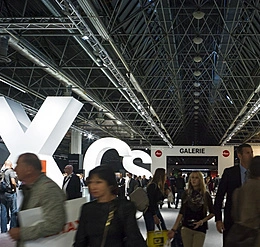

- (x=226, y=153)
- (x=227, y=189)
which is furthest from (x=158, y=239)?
(x=226, y=153)

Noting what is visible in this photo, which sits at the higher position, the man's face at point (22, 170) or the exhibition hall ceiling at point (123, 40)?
the exhibition hall ceiling at point (123, 40)

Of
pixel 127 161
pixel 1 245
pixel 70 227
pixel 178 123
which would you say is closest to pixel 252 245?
pixel 70 227

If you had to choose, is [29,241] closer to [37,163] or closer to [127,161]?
[37,163]

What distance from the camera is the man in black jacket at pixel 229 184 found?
5.12m

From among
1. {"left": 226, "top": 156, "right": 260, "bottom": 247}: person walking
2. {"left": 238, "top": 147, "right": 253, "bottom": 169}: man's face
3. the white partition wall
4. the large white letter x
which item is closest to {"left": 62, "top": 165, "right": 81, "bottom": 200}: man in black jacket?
the large white letter x

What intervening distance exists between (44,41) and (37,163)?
13.7 metres

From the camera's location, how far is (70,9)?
10.6m

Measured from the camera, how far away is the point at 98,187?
304 cm

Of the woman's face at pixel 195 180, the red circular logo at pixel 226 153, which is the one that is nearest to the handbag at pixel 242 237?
the woman's face at pixel 195 180

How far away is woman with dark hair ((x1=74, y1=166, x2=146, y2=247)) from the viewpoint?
9.59ft

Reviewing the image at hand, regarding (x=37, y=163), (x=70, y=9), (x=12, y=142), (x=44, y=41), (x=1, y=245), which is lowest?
(x=1, y=245)

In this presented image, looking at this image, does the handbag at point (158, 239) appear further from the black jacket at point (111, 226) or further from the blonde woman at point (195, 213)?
the black jacket at point (111, 226)

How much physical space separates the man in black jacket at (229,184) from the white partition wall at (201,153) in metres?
33.5

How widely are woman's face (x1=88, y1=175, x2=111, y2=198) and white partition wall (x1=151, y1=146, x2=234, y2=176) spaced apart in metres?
35.8
